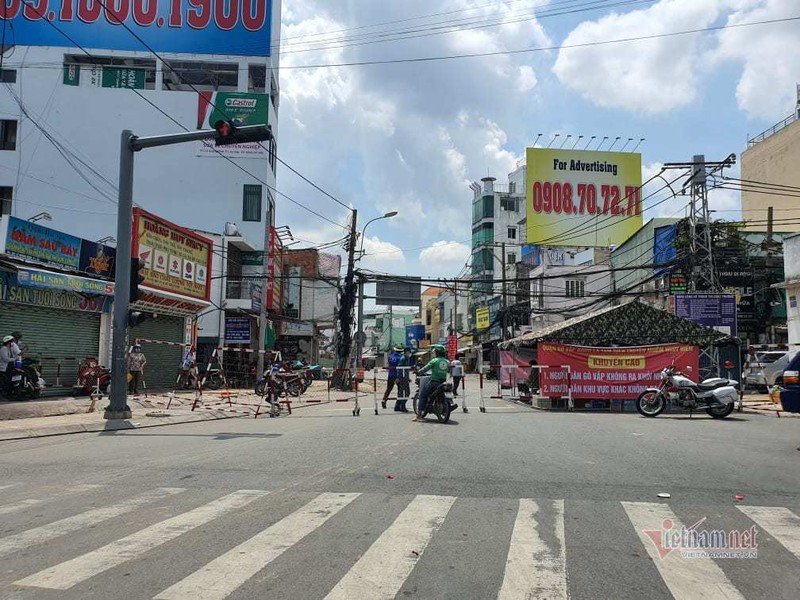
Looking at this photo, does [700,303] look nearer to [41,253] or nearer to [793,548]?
[793,548]

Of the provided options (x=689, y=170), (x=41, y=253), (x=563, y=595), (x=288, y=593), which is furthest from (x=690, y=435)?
(x=41, y=253)

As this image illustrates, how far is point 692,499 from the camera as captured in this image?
6227 millimetres

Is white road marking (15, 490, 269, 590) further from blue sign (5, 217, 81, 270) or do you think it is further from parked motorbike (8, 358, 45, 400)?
blue sign (5, 217, 81, 270)

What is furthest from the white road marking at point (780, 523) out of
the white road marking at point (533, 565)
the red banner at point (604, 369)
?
the red banner at point (604, 369)

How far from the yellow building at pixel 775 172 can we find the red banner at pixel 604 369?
23391mm

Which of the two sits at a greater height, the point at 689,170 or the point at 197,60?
the point at 197,60

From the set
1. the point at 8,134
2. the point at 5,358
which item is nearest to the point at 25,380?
the point at 5,358

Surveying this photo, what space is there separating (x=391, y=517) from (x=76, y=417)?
10695 mm

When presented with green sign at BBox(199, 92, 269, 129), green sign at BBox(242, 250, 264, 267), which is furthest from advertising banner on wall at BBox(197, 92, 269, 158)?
green sign at BBox(242, 250, 264, 267)

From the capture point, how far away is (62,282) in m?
16.7

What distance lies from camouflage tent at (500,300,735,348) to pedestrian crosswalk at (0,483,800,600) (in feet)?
41.7

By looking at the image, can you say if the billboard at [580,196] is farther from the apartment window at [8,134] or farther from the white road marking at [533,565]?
the white road marking at [533,565]

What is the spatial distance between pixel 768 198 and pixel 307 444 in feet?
138

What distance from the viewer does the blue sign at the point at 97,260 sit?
743 inches
